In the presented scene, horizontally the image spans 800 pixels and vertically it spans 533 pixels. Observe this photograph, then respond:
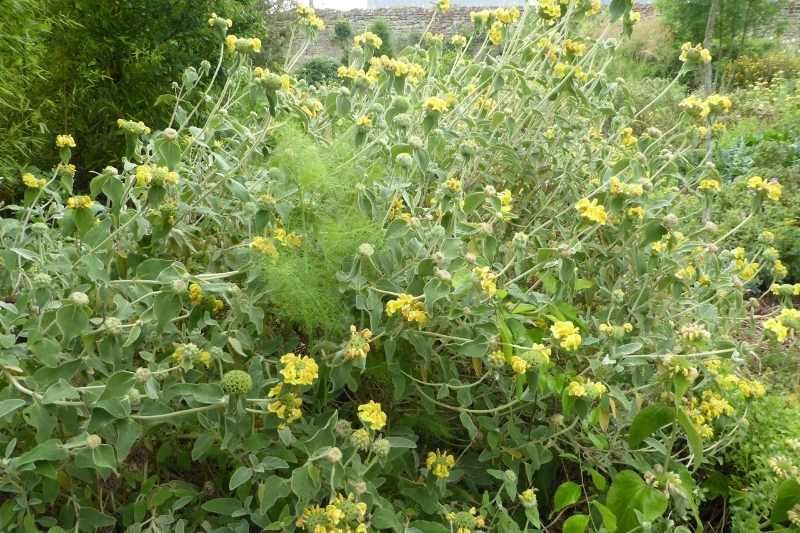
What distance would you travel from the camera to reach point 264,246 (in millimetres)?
1278

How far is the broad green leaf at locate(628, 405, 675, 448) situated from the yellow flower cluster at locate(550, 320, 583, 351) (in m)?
0.25

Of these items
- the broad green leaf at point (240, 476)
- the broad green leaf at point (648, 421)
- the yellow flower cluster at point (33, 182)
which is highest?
the yellow flower cluster at point (33, 182)

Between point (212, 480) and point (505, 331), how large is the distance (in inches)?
27.5

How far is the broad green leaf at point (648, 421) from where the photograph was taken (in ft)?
4.52

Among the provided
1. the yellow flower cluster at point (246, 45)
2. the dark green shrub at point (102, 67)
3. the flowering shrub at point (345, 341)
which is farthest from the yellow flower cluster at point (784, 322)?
the dark green shrub at point (102, 67)

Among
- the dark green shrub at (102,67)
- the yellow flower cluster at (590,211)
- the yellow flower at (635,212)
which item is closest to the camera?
the yellow flower cluster at (590,211)

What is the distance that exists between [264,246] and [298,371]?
0.28 m

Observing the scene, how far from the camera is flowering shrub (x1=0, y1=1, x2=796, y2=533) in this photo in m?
1.16

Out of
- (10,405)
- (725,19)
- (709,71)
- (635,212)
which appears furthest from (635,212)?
(725,19)

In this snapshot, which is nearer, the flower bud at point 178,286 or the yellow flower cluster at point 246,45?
the flower bud at point 178,286

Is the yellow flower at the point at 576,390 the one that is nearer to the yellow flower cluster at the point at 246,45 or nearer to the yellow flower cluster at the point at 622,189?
the yellow flower cluster at the point at 622,189

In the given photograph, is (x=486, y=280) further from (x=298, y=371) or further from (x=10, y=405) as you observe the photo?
(x=10, y=405)

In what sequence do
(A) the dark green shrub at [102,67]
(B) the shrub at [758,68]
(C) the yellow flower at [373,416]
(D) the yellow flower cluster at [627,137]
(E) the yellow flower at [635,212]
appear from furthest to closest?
(B) the shrub at [758,68] → (A) the dark green shrub at [102,67] → (D) the yellow flower cluster at [627,137] → (E) the yellow flower at [635,212] → (C) the yellow flower at [373,416]

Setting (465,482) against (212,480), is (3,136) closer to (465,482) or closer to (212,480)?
(212,480)
